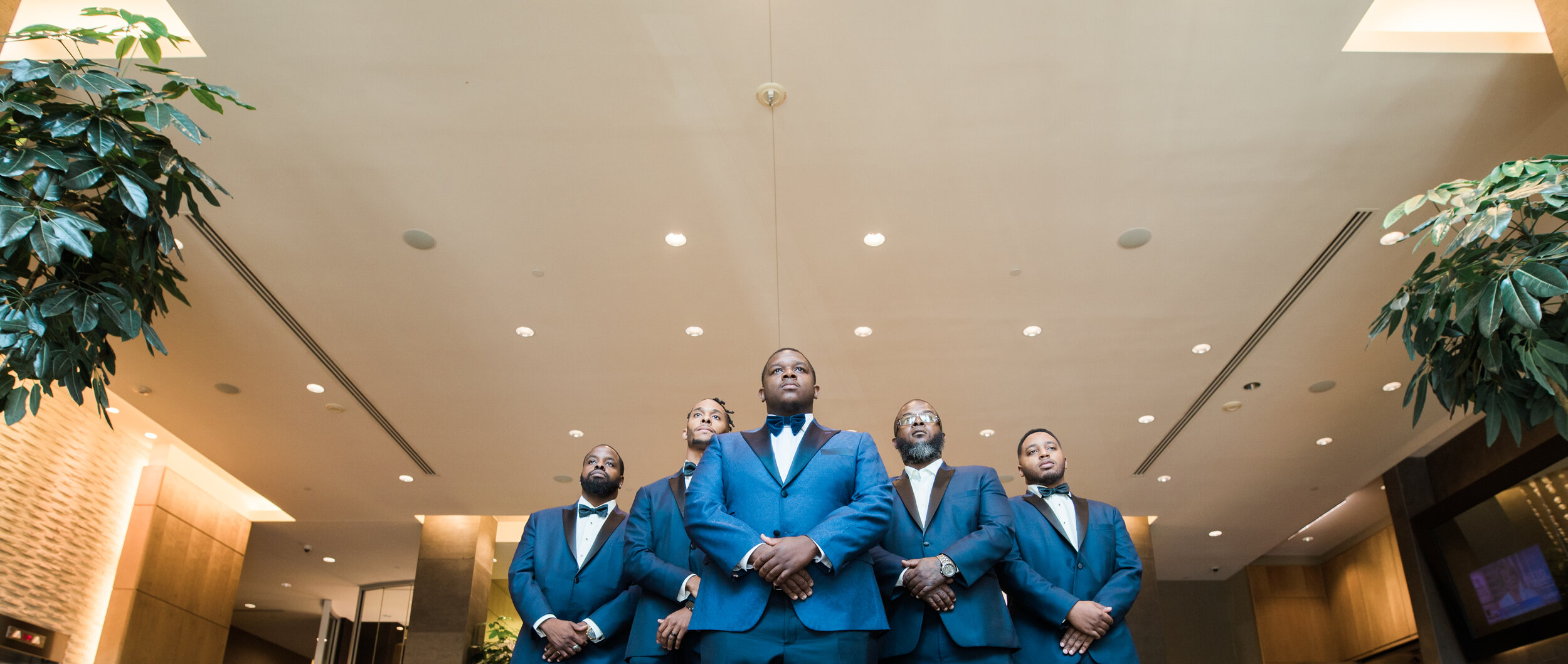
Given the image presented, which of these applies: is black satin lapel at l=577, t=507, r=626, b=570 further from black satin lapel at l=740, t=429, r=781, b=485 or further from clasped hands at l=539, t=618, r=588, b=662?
black satin lapel at l=740, t=429, r=781, b=485

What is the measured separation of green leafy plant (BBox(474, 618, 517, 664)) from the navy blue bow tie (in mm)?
10051

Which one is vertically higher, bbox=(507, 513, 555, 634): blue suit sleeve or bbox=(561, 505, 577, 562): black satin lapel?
bbox=(561, 505, 577, 562): black satin lapel

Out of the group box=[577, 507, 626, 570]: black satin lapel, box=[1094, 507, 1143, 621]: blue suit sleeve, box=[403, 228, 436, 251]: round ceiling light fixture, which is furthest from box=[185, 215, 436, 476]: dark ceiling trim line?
box=[1094, 507, 1143, 621]: blue suit sleeve

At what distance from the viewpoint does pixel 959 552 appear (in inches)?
129

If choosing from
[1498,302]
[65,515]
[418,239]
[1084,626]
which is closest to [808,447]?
[1084,626]

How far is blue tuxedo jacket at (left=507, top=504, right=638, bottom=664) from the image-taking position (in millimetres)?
3713

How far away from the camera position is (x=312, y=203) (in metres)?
6.09

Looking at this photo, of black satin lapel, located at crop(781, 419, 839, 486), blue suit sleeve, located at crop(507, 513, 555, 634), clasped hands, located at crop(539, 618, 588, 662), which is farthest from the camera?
blue suit sleeve, located at crop(507, 513, 555, 634)

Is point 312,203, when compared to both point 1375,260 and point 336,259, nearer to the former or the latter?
point 336,259

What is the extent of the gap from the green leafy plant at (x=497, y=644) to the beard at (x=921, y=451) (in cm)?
957

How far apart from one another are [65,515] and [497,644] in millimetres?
4874

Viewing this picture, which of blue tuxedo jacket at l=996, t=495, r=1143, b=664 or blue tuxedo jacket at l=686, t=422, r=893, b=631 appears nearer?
blue tuxedo jacket at l=686, t=422, r=893, b=631

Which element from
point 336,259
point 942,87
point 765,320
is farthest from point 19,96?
point 765,320

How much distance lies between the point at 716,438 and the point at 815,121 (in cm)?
A: 275
